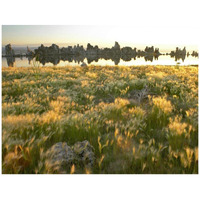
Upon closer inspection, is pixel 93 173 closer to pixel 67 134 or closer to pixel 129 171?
pixel 129 171

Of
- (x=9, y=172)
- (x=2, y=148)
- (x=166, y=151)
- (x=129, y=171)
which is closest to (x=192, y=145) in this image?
(x=166, y=151)

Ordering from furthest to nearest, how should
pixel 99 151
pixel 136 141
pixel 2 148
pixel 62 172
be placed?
pixel 136 141 → pixel 99 151 → pixel 2 148 → pixel 62 172

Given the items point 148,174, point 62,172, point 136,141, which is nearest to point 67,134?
point 62,172

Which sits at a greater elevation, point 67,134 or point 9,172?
point 67,134

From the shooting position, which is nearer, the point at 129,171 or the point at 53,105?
the point at 129,171

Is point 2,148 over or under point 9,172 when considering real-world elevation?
over

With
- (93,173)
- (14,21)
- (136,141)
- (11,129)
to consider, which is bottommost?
(93,173)

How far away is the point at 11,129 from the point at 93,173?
158 centimetres

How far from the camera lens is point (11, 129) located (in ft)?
10.1

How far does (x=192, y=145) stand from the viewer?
3.06 metres

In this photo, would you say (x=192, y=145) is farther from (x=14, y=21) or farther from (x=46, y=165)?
(x=14, y=21)

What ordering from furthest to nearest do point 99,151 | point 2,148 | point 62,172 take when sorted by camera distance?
point 99,151
point 2,148
point 62,172

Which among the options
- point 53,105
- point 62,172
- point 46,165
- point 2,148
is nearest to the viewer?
point 46,165

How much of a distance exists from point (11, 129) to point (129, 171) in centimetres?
205
